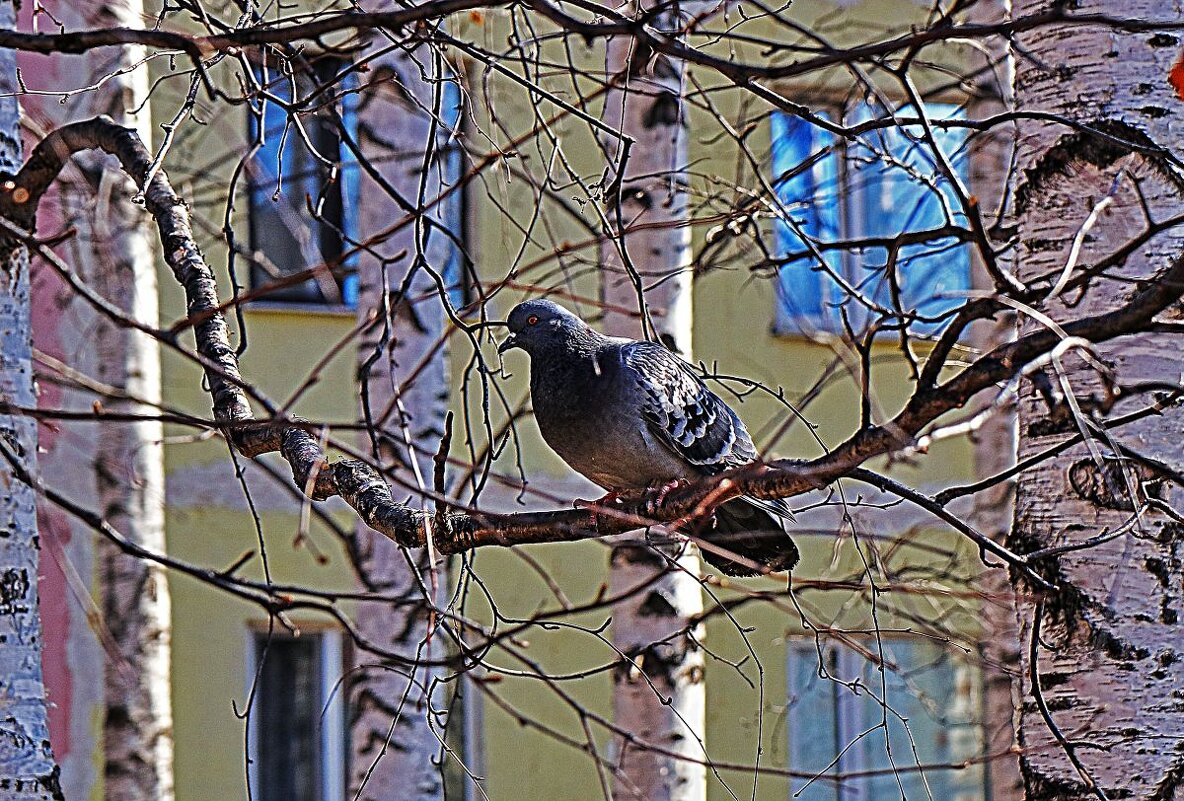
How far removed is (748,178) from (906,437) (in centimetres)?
595

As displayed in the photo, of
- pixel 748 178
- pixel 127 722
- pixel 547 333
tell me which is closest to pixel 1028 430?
pixel 547 333

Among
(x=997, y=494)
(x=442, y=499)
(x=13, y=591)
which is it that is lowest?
(x=442, y=499)

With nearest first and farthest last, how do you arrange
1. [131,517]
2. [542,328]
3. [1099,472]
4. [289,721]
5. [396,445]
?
[1099,472] < [542,328] < [396,445] < [131,517] < [289,721]

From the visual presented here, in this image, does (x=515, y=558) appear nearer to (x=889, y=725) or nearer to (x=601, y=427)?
(x=889, y=725)

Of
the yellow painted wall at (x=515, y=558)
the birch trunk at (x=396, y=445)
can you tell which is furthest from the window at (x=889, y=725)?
the birch trunk at (x=396, y=445)

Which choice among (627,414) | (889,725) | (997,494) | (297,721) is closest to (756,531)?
(627,414)

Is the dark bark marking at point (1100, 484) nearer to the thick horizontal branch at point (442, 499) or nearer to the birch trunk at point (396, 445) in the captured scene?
the thick horizontal branch at point (442, 499)

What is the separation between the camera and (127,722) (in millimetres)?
4668

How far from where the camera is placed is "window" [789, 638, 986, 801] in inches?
317

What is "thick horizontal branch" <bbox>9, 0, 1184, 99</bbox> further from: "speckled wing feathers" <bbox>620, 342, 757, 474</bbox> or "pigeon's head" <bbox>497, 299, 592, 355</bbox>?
"pigeon's head" <bbox>497, 299, 592, 355</bbox>

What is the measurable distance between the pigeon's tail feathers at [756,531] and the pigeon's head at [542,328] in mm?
652

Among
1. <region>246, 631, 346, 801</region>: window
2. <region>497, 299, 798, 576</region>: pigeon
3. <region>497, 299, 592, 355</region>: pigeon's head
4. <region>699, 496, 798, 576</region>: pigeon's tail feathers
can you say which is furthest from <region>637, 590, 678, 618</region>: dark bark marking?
<region>246, 631, 346, 801</region>: window

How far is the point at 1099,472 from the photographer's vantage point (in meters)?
2.63

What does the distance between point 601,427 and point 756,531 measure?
560 millimetres
